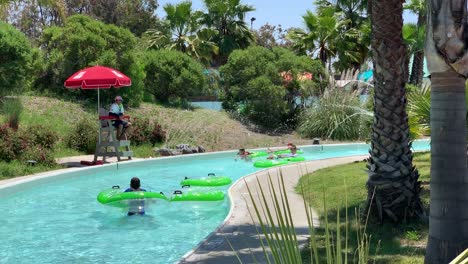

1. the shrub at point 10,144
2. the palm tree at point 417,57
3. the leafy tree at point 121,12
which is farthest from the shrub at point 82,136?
the leafy tree at point 121,12

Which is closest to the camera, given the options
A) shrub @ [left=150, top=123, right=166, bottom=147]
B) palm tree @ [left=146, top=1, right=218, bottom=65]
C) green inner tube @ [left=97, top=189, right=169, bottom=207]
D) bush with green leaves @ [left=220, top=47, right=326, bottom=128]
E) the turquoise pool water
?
the turquoise pool water

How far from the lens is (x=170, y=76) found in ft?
87.3

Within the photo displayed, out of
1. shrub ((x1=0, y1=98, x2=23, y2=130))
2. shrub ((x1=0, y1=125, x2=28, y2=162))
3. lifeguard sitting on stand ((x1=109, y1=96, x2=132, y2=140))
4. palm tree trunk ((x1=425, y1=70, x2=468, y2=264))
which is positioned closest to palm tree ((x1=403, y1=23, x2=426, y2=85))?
lifeguard sitting on stand ((x1=109, y1=96, x2=132, y2=140))

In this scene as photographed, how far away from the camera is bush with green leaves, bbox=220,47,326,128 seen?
2550cm

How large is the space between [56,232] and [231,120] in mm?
16345

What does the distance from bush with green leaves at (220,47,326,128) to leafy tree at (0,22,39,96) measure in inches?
359

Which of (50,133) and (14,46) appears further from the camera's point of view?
(14,46)

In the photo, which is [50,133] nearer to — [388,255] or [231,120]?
[231,120]

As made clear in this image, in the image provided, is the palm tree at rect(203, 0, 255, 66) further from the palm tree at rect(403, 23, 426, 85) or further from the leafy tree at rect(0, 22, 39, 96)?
the leafy tree at rect(0, 22, 39, 96)

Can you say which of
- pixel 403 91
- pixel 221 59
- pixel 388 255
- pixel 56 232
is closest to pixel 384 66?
pixel 403 91

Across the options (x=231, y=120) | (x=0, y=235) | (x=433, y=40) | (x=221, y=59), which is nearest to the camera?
(x=433, y=40)

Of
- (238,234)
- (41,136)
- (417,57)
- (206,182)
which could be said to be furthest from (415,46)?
(238,234)

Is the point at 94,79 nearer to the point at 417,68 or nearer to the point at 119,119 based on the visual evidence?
→ the point at 119,119

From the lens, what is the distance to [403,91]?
7398mm
